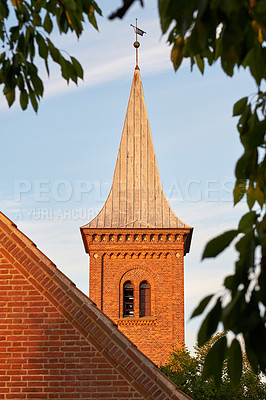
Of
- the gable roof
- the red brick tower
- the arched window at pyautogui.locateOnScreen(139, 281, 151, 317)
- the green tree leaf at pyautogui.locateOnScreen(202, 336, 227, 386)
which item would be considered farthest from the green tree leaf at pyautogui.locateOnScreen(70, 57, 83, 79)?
the arched window at pyautogui.locateOnScreen(139, 281, 151, 317)

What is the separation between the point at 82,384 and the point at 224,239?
656cm

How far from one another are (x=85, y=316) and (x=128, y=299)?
29.6m

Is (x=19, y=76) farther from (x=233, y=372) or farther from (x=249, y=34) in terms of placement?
(x=233, y=372)

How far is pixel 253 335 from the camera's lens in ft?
7.42

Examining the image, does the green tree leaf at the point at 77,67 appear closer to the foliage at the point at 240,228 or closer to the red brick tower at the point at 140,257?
the foliage at the point at 240,228

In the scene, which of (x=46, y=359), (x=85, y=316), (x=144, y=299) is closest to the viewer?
(x=46, y=359)

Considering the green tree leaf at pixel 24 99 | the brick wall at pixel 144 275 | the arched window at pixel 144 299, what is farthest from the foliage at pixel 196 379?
the green tree leaf at pixel 24 99

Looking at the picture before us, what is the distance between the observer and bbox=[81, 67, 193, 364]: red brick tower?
1444 inches

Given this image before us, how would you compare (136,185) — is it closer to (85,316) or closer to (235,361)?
(85,316)

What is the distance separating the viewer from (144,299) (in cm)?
3788

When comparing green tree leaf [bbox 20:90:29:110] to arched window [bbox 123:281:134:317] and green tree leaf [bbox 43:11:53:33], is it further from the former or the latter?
arched window [bbox 123:281:134:317]

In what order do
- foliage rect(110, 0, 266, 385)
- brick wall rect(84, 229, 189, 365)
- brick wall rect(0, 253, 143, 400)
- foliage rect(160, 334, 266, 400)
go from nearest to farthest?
foliage rect(110, 0, 266, 385)
brick wall rect(0, 253, 143, 400)
foliage rect(160, 334, 266, 400)
brick wall rect(84, 229, 189, 365)

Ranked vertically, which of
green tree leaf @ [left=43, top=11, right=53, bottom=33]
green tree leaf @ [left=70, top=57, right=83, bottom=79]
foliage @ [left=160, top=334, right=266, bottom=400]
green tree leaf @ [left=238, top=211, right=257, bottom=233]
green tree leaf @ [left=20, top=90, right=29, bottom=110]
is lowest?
foliage @ [left=160, top=334, right=266, bottom=400]

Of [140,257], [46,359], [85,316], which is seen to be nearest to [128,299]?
[140,257]
